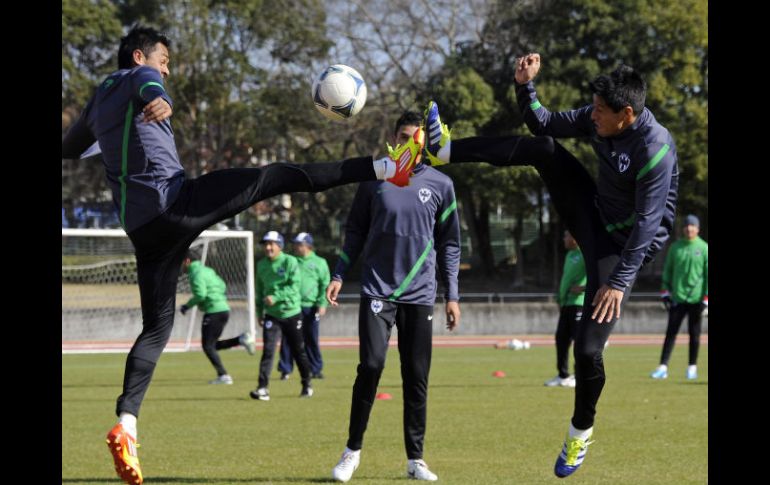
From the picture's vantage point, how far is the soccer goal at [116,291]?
26.9m

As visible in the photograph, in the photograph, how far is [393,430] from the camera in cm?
1153

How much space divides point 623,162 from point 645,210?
1.21 ft

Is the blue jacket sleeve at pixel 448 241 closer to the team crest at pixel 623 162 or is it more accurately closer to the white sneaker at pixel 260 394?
the team crest at pixel 623 162

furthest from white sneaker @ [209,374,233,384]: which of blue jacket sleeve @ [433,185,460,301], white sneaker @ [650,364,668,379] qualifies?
blue jacket sleeve @ [433,185,460,301]

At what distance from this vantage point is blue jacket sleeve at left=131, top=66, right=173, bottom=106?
21.5 ft

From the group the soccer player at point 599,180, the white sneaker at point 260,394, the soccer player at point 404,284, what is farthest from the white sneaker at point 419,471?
the white sneaker at point 260,394

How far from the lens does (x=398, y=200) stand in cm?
870

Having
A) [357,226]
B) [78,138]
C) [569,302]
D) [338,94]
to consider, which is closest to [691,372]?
[569,302]

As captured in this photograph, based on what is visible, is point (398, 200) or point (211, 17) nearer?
point (398, 200)
